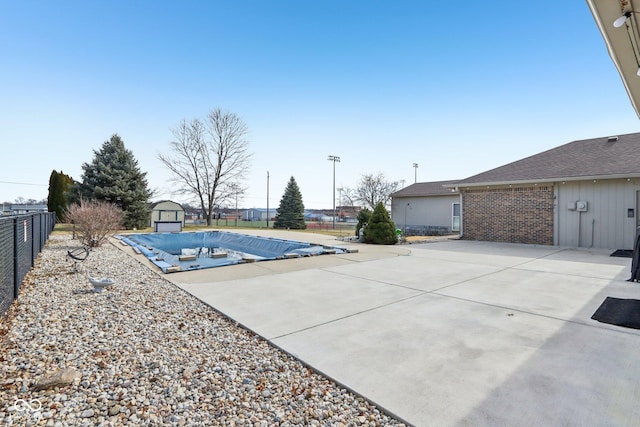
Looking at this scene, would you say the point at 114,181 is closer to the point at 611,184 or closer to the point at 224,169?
the point at 224,169

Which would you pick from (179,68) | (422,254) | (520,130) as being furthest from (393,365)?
(520,130)

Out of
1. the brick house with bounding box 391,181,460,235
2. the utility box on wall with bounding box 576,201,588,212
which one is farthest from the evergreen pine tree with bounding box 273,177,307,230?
the utility box on wall with bounding box 576,201,588,212

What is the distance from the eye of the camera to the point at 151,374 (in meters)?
2.33

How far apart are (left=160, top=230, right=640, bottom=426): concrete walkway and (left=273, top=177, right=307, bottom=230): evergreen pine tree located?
70.6 feet

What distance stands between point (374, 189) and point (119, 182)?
77.3ft

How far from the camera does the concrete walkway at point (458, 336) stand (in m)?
1.94

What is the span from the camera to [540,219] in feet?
36.3

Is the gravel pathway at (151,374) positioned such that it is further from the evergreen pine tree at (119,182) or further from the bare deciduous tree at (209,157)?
the bare deciduous tree at (209,157)

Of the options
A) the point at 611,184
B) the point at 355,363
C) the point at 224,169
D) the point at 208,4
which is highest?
the point at 208,4

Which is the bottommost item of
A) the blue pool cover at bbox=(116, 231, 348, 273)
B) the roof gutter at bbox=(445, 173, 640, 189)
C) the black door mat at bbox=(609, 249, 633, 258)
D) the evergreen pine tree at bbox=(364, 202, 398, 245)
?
the blue pool cover at bbox=(116, 231, 348, 273)

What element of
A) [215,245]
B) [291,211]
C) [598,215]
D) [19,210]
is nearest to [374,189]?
[291,211]

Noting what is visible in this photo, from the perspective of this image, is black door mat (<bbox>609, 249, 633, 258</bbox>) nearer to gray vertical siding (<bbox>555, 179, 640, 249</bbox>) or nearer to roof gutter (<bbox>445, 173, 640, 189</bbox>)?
gray vertical siding (<bbox>555, 179, 640, 249</bbox>)

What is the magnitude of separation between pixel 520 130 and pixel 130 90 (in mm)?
17951

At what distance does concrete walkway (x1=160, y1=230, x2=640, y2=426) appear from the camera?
1.94 metres
